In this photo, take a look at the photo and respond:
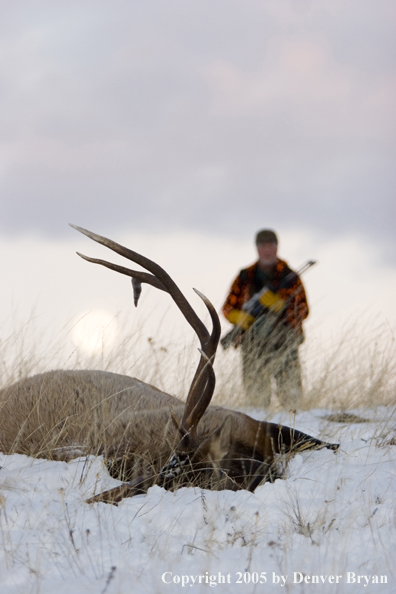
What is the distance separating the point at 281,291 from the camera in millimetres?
7910

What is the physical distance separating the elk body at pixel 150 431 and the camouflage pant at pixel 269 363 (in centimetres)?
327

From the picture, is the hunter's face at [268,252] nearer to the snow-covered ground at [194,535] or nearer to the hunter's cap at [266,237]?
the hunter's cap at [266,237]

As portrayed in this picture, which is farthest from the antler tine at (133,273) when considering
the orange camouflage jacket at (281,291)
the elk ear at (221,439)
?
the orange camouflage jacket at (281,291)

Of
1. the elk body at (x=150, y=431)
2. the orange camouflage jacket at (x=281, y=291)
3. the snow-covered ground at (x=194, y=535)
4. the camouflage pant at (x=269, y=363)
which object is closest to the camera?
the snow-covered ground at (x=194, y=535)

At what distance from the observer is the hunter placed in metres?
7.63

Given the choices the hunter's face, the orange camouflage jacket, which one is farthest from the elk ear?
the hunter's face

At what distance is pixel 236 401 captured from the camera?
6.54 metres

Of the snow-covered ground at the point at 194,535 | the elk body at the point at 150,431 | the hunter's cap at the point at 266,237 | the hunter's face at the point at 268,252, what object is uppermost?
the hunter's cap at the point at 266,237

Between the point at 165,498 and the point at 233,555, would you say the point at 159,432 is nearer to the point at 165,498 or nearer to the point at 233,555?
the point at 165,498

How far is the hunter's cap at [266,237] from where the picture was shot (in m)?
7.93

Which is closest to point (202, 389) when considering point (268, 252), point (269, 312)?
point (269, 312)

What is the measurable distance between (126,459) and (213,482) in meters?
0.47

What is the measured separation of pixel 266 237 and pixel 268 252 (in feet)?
0.65

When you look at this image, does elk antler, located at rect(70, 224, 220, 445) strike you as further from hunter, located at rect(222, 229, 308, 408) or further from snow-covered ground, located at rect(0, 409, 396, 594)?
hunter, located at rect(222, 229, 308, 408)
